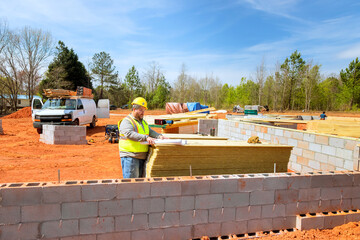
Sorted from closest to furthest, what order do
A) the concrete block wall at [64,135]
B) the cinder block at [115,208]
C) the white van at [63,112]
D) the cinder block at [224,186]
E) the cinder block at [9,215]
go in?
1. the cinder block at [9,215]
2. the cinder block at [115,208]
3. the cinder block at [224,186]
4. the concrete block wall at [64,135]
5. the white van at [63,112]

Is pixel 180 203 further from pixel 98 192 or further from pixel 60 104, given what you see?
pixel 60 104

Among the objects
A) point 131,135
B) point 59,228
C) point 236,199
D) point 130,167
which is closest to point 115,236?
point 59,228

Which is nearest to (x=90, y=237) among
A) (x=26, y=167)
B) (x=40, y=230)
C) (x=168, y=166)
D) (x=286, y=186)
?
(x=40, y=230)

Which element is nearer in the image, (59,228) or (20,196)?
(20,196)

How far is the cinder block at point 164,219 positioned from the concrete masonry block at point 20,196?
1337 millimetres

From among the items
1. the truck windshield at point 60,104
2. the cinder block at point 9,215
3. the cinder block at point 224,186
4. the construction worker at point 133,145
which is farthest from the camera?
the truck windshield at point 60,104

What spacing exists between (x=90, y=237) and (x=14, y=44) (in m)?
35.6

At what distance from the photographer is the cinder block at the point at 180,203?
303 cm

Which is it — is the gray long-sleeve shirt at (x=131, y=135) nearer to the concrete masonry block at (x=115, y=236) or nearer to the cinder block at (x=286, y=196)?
the concrete masonry block at (x=115, y=236)

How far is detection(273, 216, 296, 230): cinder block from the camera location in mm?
3395

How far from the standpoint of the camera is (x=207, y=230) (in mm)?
3170

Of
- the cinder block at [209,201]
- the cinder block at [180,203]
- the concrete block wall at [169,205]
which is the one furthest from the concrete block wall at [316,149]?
the cinder block at [180,203]

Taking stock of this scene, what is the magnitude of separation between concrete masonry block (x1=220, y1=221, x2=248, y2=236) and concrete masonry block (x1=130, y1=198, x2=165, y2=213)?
92cm

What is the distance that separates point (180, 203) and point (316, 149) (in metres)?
4.11
